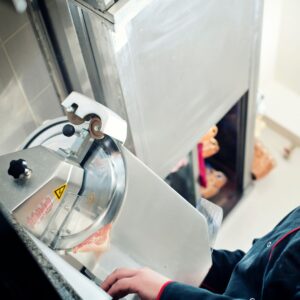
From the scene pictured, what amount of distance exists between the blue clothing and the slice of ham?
0.45 feet

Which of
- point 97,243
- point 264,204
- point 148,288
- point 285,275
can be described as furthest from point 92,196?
point 264,204

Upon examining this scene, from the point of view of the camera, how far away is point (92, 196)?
3.12 ft

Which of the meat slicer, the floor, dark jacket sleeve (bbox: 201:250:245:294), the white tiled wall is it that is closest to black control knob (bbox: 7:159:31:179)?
the meat slicer

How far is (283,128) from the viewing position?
7.84 ft

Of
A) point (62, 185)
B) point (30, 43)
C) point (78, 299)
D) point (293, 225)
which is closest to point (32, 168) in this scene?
point (62, 185)

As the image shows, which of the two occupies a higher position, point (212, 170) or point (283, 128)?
point (283, 128)

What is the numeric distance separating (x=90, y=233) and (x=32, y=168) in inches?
6.8

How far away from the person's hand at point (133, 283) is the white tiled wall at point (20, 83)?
0.51 m

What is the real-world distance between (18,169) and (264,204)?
1631mm

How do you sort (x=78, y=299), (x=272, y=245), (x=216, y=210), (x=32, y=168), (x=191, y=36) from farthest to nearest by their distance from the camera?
(x=191, y=36), (x=216, y=210), (x=272, y=245), (x=32, y=168), (x=78, y=299)

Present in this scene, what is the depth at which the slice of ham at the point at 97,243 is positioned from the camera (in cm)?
92

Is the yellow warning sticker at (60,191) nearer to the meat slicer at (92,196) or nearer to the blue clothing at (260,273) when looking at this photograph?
the meat slicer at (92,196)

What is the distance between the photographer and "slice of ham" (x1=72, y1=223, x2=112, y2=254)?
919 millimetres

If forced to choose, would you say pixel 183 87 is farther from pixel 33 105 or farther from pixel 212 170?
pixel 212 170
